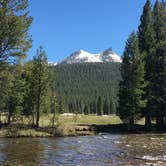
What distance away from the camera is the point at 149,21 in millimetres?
64562

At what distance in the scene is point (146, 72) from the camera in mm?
63969

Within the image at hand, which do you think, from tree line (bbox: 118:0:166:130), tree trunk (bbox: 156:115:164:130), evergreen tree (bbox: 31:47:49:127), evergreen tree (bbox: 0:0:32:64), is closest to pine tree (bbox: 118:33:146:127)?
tree line (bbox: 118:0:166:130)

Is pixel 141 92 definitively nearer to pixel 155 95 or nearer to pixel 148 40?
pixel 155 95

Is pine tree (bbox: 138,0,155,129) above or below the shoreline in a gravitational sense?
above

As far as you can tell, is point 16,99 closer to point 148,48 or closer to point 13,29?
point 148,48

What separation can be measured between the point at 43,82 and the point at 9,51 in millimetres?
35053

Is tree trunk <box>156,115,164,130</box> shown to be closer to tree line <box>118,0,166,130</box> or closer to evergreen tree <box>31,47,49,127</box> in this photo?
tree line <box>118,0,166,130</box>

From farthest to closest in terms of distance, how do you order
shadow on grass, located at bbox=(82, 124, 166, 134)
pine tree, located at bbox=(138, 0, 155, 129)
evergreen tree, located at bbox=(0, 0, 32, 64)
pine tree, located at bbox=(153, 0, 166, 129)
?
pine tree, located at bbox=(138, 0, 155, 129), pine tree, located at bbox=(153, 0, 166, 129), shadow on grass, located at bbox=(82, 124, 166, 134), evergreen tree, located at bbox=(0, 0, 32, 64)

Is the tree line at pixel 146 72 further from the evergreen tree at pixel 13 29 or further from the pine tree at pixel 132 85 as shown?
the evergreen tree at pixel 13 29

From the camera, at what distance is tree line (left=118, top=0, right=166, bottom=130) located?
199 feet

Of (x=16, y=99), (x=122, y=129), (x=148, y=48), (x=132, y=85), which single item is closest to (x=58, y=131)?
(x=16, y=99)

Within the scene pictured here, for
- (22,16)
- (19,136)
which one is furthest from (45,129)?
(22,16)

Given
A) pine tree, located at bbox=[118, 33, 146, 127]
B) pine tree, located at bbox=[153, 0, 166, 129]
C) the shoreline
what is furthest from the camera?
pine tree, located at bbox=[153, 0, 166, 129]

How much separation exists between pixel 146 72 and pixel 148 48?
4.08 metres
